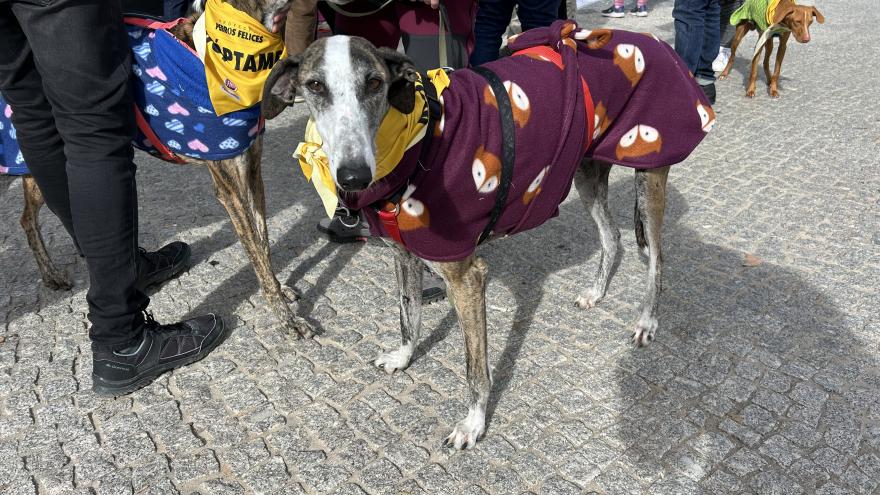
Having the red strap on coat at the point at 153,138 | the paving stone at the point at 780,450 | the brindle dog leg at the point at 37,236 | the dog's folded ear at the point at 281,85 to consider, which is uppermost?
the dog's folded ear at the point at 281,85

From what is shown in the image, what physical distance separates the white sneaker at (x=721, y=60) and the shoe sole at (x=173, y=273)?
6615 millimetres

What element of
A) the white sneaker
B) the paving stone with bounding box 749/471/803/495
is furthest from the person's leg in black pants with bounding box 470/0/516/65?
the white sneaker

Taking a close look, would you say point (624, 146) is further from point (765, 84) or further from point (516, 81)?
point (765, 84)

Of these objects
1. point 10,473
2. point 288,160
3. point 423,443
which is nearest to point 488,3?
point 288,160

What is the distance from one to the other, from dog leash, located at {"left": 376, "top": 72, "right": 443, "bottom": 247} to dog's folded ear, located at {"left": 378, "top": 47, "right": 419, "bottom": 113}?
0.41 ft

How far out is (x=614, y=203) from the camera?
15.9 feet

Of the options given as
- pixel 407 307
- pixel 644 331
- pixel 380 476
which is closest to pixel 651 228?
pixel 644 331

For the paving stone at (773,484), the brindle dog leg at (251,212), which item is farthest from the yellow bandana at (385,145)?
the paving stone at (773,484)

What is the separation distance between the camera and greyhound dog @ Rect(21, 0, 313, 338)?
2980 millimetres

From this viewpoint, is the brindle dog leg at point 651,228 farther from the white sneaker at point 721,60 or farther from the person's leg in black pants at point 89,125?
the white sneaker at point 721,60

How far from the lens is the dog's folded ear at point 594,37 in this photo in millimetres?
2875

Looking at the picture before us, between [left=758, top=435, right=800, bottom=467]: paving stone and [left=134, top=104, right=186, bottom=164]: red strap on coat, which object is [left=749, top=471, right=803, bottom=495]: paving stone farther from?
[left=134, top=104, right=186, bottom=164]: red strap on coat

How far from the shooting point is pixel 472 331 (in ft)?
9.07

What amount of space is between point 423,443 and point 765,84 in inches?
261
